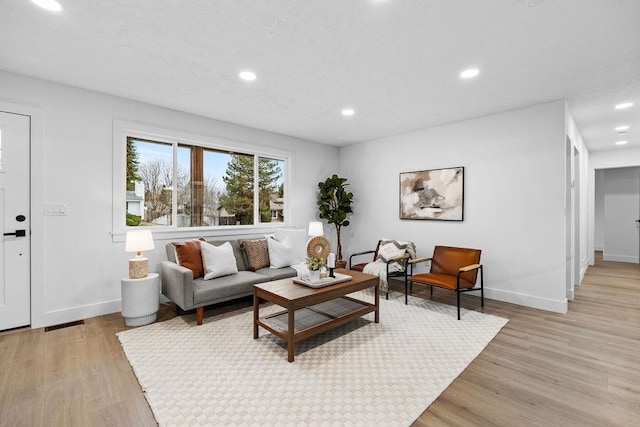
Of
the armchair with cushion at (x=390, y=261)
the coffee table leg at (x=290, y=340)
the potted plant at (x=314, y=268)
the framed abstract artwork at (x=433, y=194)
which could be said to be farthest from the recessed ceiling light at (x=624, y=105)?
the coffee table leg at (x=290, y=340)

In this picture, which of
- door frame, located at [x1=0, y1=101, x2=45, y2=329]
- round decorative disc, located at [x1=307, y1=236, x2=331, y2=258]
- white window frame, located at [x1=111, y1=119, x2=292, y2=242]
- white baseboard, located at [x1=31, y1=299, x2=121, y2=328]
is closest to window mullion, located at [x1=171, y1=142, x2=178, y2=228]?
white window frame, located at [x1=111, y1=119, x2=292, y2=242]

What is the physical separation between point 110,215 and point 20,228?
776 millimetres

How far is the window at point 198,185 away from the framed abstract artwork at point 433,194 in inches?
87.8

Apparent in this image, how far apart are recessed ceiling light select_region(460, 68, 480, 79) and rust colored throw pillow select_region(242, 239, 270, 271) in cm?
323

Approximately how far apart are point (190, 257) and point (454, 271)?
346cm

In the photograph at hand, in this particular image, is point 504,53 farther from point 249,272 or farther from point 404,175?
point 249,272

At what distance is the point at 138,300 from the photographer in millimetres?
3186

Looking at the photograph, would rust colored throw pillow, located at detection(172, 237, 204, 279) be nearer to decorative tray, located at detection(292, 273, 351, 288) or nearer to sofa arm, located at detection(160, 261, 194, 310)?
sofa arm, located at detection(160, 261, 194, 310)

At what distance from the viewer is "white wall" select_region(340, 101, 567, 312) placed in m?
3.70

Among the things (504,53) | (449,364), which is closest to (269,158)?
(504,53)

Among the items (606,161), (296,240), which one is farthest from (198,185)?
(606,161)

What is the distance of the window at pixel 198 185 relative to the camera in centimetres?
394

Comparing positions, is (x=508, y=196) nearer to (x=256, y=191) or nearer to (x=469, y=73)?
(x=469, y=73)

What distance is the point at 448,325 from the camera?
10.7 feet
